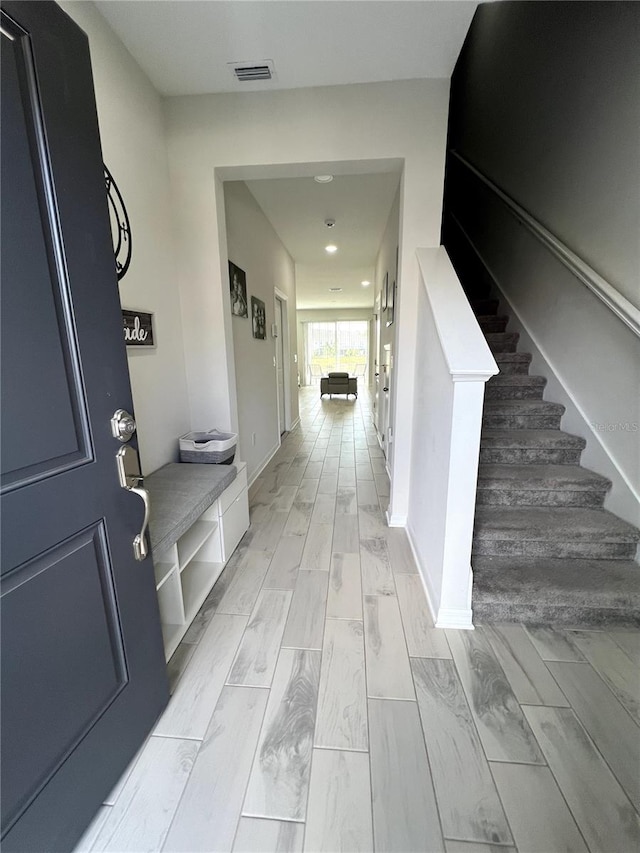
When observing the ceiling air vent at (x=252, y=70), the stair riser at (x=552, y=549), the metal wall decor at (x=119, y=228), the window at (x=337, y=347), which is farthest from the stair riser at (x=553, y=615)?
the window at (x=337, y=347)

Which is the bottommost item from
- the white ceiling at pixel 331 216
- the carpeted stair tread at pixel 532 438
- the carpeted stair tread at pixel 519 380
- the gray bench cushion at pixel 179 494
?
the gray bench cushion at pixel 179 494

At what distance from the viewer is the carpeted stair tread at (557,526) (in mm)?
1747

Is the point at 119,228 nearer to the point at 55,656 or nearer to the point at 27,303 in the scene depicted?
the point at 27,303

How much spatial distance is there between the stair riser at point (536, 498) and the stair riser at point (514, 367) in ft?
3.78

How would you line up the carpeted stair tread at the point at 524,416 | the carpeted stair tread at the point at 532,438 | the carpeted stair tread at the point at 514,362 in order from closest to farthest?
1. the carpeted stair tread at the point at 532,438
2. the carpeted stair tread at the point at 524,416
3. the carpeted stair tread at the point at 514,362

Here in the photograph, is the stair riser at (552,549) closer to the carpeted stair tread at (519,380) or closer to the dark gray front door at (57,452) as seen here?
the carpeted stair tread at (519,380)

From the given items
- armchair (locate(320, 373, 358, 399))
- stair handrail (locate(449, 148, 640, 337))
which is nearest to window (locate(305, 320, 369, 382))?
armchair (locate(320, 373, 358, 399))

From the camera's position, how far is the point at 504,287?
320cm

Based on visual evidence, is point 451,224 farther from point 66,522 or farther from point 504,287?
point 66,522

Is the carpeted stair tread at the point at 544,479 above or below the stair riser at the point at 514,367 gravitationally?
below

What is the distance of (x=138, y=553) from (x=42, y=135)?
106 cm

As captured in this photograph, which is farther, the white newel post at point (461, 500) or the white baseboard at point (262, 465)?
the white baseboard at point (262, 465)

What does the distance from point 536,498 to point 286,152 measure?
2550 millimetres

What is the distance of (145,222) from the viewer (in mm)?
1847
